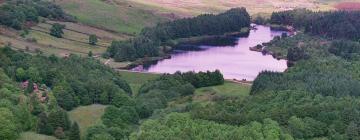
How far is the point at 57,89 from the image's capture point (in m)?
118

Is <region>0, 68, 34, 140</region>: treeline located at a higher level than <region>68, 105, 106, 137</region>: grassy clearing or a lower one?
higher

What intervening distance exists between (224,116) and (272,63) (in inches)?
4166

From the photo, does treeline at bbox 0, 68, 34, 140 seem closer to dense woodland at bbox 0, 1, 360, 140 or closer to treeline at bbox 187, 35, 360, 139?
dense woodland at bbox 0, 1, 360, 140

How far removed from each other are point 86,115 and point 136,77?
2171 inches

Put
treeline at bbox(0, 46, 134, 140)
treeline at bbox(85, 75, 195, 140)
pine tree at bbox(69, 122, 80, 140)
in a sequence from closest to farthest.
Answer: pine tree at bbox(69, 122, 80, 140) → treeline at bbox(85, 75, 195, 140) → treeline at bbox(0, 46, 134, 140)

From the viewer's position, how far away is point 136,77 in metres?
166

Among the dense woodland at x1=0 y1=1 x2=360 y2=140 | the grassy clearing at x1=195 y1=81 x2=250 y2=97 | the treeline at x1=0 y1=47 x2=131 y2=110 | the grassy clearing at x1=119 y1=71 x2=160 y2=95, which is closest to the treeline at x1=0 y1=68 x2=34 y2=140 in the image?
the dense woodland at x1=0 y1=1 x2=360 y2=140

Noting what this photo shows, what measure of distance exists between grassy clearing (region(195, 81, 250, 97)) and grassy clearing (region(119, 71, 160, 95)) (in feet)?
61.9

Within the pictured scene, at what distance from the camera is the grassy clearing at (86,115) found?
346 feet

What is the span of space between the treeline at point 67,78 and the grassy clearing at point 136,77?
11184 mm

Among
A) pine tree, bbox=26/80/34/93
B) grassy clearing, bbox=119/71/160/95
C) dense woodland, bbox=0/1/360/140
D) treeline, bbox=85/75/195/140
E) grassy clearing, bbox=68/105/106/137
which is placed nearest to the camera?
dense woodland, bbox=0/1/360/140

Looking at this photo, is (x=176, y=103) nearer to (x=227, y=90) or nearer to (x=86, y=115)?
(x=227, y=90)

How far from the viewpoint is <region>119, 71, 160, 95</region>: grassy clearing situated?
15806 cm

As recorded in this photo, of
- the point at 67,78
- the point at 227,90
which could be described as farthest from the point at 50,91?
the point at 227,90
